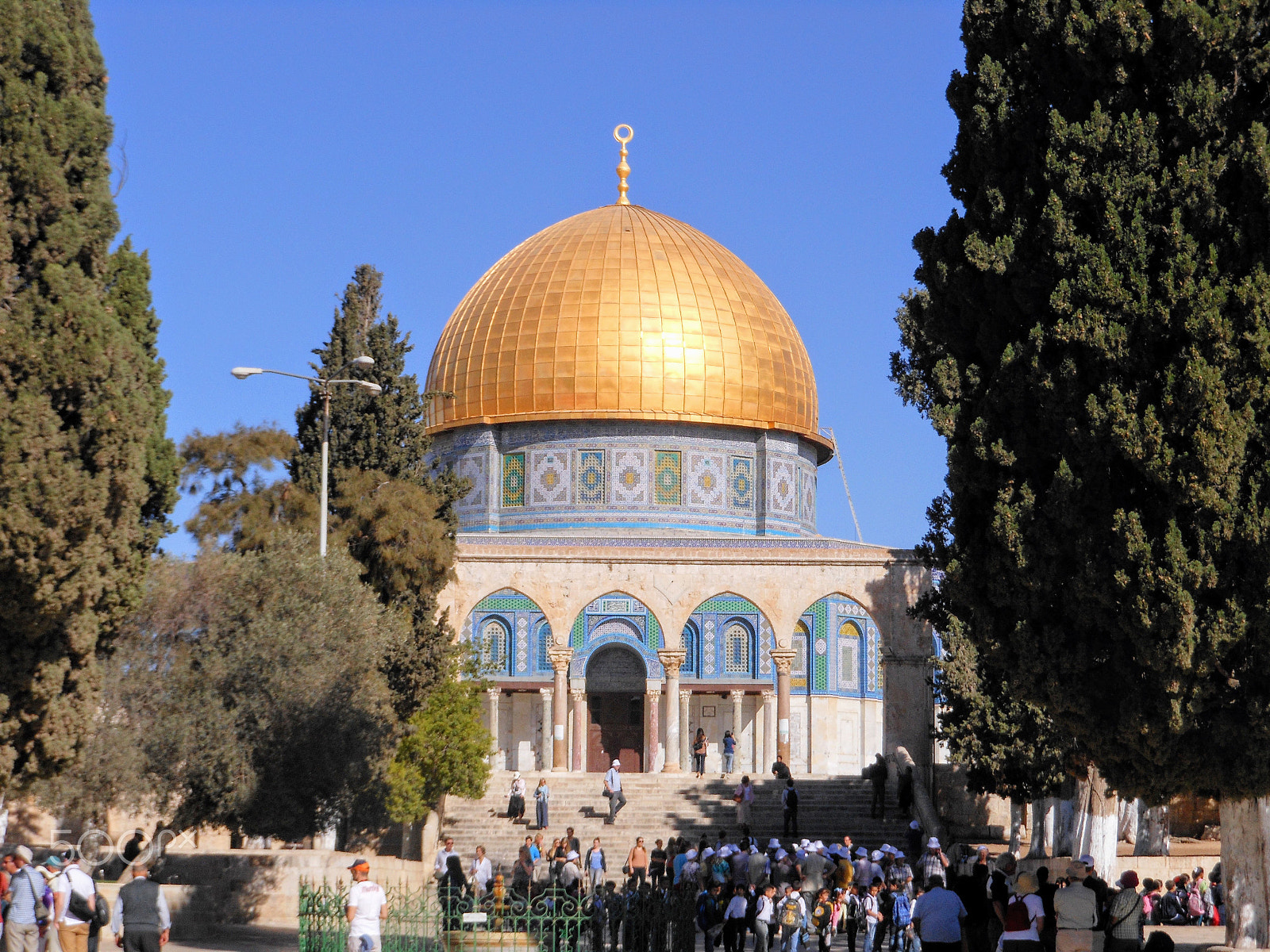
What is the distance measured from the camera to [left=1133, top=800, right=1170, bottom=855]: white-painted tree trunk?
22.8 meters

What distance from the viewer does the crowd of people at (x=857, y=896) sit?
10.1 m

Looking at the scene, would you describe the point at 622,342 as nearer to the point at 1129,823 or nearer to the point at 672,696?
the point at 672,696

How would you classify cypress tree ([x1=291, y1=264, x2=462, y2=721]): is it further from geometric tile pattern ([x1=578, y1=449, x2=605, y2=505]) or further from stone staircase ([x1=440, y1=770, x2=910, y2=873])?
geometric tile pattern ([x1=578, y1=449, x2=605, y2=505])

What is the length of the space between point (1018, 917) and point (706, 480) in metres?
25.1

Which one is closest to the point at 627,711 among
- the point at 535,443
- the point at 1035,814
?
the point at 535,443

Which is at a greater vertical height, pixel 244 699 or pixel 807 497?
pixel 807 497

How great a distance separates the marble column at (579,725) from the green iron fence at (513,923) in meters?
16.8

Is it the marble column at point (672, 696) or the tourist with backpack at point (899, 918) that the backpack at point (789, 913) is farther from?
the marble column at point (672, 696)

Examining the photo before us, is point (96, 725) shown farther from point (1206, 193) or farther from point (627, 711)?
point (627, 711)

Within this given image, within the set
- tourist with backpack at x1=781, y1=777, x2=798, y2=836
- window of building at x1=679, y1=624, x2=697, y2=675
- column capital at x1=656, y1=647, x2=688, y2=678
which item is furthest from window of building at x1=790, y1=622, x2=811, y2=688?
tourist with backpack at x1=781, y1=777, x2=798, y2=836

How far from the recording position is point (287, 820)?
16.1 m

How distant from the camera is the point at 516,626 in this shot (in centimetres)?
3056

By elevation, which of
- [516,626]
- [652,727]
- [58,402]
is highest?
[58,402]

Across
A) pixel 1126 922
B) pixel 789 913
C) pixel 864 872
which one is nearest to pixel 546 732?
pixel 864 872
